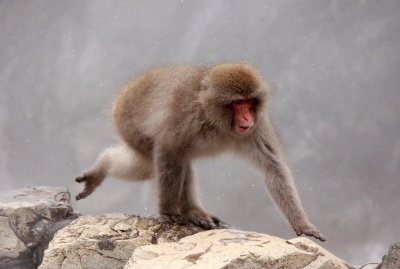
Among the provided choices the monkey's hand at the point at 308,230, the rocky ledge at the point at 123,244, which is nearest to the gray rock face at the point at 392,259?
the rocky ledge at the point at 123,244

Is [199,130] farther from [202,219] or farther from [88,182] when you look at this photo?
[88,182]

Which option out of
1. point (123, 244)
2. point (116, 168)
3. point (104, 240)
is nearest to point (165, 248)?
point (123, 244)

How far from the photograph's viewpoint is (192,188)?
5680 mm

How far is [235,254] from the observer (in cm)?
380

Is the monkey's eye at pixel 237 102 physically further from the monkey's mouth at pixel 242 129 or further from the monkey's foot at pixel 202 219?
the monkey's foot at pixel 202 219

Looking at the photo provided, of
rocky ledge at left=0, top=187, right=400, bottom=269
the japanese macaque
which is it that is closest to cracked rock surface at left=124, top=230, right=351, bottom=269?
rocky ledge at left=0, top=187, right=400, bottom=269

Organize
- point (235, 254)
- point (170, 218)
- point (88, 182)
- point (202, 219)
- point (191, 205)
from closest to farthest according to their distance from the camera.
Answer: point (235, 254) < point (170, 218) < point (202, 219) < point (191, 205) < point (88, 182)

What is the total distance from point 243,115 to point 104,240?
1381 millimetres

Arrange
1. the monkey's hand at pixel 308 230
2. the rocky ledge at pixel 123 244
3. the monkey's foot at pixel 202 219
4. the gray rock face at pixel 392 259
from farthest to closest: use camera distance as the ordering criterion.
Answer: the monkey's foot at pixel 202 219
the monkey's hand at pixel 308 230
the gray rock face at pixel 392 259
the rocky ledge at pixel 123 244

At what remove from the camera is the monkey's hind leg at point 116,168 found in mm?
5996

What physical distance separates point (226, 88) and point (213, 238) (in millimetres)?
1138

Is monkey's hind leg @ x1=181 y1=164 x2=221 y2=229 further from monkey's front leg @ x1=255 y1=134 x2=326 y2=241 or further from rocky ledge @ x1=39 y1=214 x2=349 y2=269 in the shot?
monkey's front leg @ x1=255 y1=134 x2=326 y2=241

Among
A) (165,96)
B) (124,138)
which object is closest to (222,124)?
(165,96)

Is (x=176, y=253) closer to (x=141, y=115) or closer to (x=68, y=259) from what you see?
(x=68, y=259)
